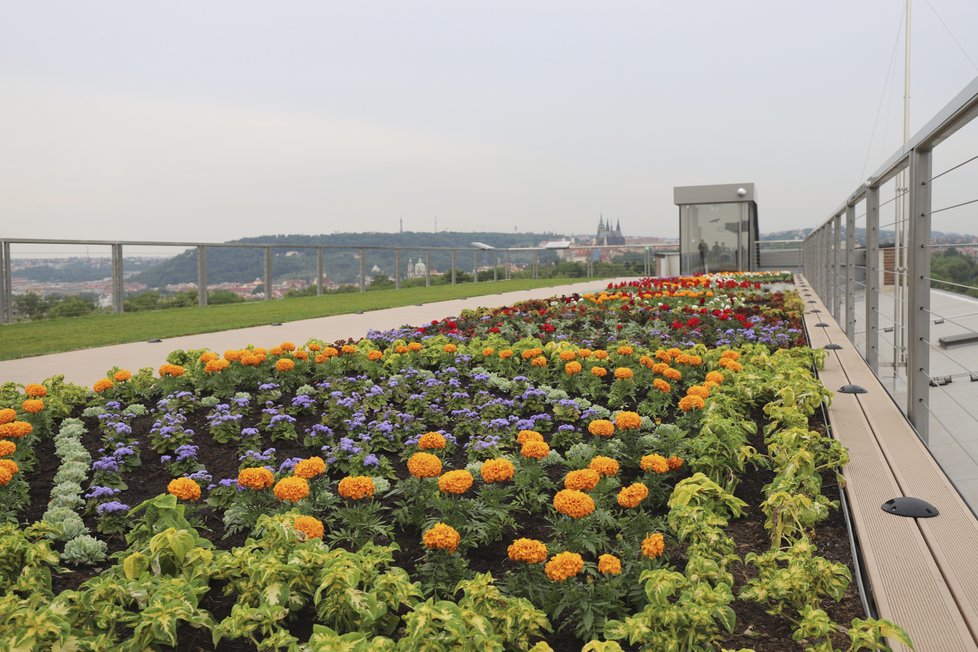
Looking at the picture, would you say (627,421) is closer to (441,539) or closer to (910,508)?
(910,508)

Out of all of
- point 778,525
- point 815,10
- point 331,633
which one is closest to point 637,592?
point 778,525

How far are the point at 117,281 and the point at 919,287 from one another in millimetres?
11822

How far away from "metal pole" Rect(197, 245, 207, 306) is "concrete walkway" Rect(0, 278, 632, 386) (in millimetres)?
3851

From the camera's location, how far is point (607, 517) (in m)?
2.44

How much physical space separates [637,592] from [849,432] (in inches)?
75.0

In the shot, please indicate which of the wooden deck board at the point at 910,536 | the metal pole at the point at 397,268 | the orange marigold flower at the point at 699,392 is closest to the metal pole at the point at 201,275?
the metal pole at the point at 397,268

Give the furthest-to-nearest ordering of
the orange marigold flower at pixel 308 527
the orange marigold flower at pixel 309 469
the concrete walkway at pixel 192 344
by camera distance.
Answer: the concrete walkway at pixel 192 344
the orange marigold flower at pixel 309 469
the orange marigold flower at pixel 308 527

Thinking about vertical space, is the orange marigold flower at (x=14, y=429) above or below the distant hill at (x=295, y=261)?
below

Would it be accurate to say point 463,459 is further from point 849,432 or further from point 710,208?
point 710,208

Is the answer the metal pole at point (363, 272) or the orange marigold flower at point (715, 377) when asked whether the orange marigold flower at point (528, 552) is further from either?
the metal pole at point (363, 272)

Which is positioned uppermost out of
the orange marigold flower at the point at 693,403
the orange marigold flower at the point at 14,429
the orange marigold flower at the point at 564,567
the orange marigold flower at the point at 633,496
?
the orange marigold flower at the point at 693,403

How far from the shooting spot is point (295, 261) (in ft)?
52.2

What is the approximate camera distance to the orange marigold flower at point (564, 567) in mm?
1884

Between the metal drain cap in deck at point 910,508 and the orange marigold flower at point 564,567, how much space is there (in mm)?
1196
